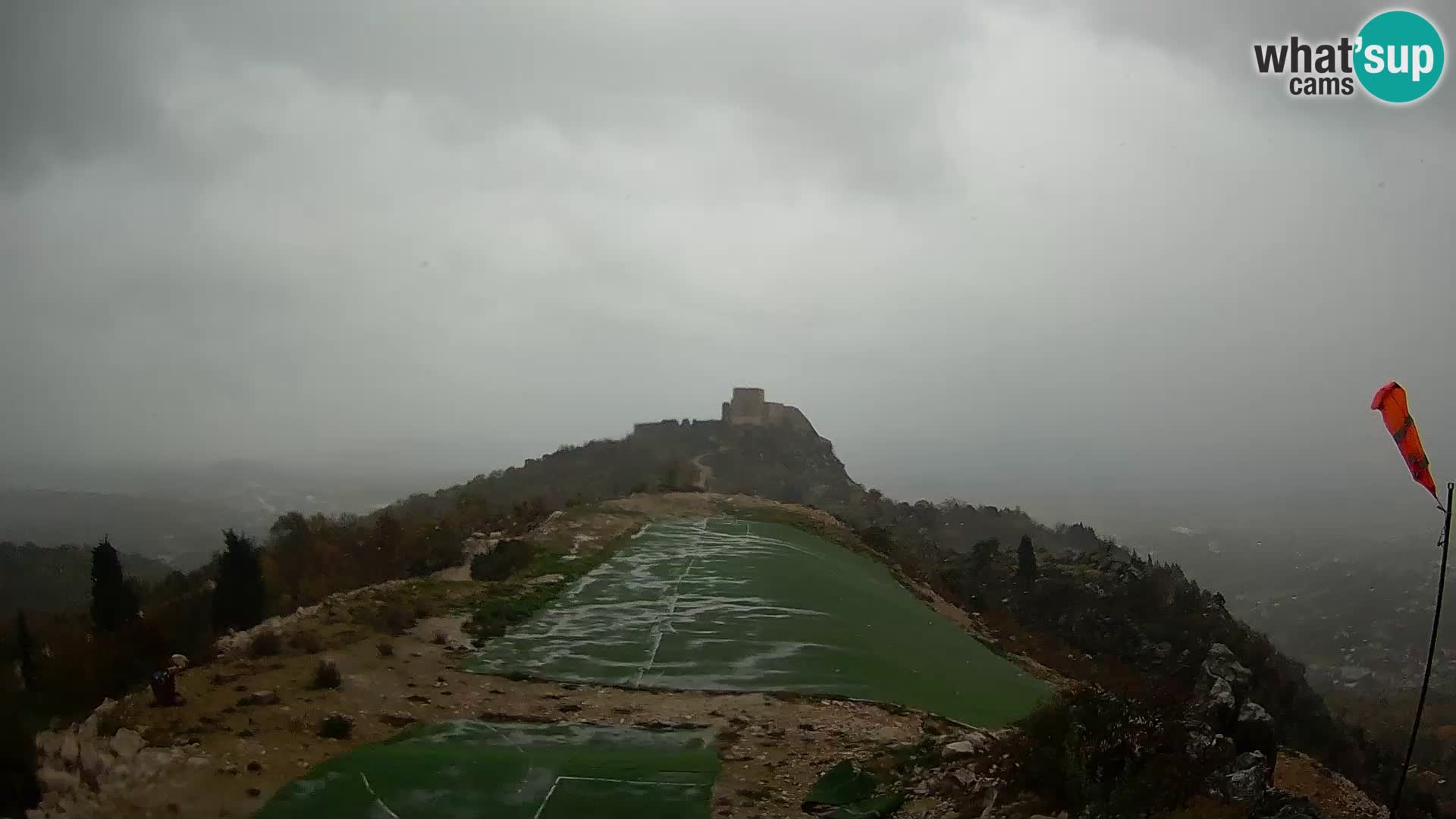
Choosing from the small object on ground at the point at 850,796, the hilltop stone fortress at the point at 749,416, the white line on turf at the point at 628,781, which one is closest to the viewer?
the small object on ground at the point at 850,796

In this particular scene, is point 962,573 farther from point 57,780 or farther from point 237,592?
point 57,780

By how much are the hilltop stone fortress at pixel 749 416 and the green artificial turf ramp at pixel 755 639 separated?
48.2 m

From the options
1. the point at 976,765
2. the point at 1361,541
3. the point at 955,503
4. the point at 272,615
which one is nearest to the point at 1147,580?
the point at 976,765

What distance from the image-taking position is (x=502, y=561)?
16.2 m

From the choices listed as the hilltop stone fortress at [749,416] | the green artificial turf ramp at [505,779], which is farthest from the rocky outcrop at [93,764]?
the hilltop stone fortress at [749,416]

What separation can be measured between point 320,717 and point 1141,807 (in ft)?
23.4

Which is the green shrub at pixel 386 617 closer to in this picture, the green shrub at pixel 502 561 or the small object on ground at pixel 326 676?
the small object on ground at pixel 326 676

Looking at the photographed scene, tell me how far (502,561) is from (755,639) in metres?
6.46

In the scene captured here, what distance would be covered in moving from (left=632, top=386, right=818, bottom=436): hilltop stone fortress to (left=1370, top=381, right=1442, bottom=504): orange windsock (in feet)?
204

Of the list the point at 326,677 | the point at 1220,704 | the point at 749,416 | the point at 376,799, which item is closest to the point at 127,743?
the point at 376,799

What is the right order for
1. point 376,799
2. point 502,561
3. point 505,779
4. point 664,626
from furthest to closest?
point 502,561 < point 664,626 < point 505,779 < point 376,799

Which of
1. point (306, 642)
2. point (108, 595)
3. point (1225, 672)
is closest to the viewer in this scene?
point (1225, 672)

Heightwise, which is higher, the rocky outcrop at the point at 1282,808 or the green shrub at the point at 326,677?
the rocky outcrop at the point at 1282,808

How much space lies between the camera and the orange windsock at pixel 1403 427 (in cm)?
481
